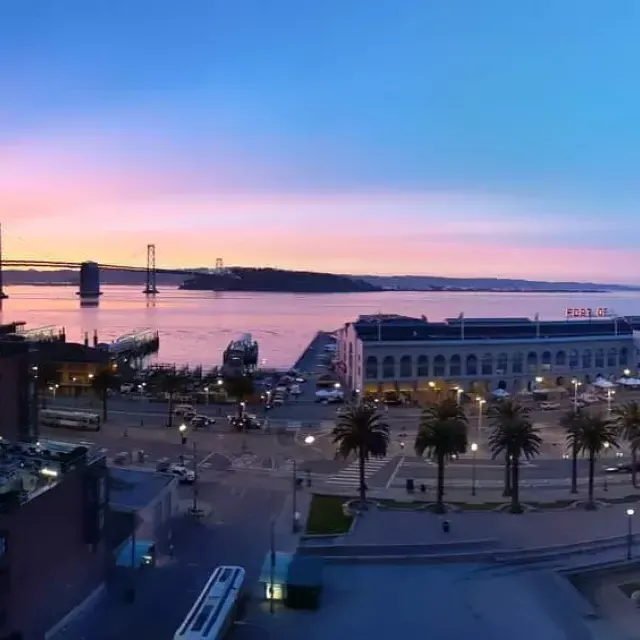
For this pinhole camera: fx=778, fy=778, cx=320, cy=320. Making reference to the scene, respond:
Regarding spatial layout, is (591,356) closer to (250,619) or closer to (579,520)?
(579,520)

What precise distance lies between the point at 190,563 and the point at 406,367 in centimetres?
1351

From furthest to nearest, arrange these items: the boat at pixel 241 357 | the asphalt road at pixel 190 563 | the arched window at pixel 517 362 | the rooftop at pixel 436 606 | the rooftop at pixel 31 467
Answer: the boat at pixel 241 357
the arched window at pixel 517 362
the rooftop at pixel 436 606
the asphalt road at pixel 190 563
the rooftop at pixel 31 467

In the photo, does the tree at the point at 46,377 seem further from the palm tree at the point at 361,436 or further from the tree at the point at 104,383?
the palm tree at the point at 361,436

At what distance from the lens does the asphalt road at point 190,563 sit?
23.2 feet

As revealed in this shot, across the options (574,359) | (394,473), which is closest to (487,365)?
(574,359)

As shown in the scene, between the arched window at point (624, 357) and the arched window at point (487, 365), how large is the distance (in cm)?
497

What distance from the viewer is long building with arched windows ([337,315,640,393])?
2155cm

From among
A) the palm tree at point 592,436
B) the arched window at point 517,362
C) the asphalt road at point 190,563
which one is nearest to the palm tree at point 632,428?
the palm tree at point 592,436

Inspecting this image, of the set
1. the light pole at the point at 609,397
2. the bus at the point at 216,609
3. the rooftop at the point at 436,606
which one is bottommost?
the rooftop at the point at 436,606

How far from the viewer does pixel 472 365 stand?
73.2 feet

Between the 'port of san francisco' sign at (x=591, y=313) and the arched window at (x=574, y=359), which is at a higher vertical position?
the 'port of san francisco' sign at (x=591, y=313)

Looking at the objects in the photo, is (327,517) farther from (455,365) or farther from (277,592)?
(455,365)

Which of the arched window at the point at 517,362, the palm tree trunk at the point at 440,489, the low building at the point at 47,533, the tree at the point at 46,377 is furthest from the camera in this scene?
the arched window at the point at 517,362

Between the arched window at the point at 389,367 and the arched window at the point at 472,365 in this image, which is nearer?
the arched window at the point at 389,367
